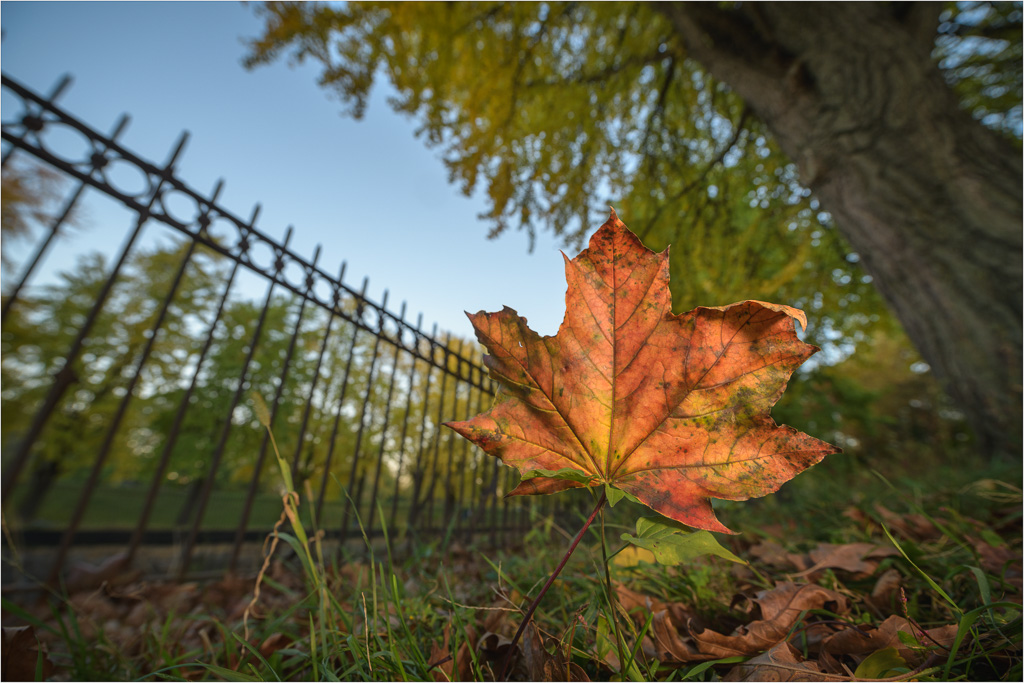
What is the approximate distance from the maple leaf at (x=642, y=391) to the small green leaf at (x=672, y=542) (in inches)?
6.0

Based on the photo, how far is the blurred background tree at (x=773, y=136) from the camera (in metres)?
2.81

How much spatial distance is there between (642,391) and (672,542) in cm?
28

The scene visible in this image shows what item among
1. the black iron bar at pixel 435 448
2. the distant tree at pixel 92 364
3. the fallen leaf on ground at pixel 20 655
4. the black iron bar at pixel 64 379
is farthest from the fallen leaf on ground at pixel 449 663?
the distant tree at pixel 92 364

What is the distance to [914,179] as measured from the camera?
9.56ft

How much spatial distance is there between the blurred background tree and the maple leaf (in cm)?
330

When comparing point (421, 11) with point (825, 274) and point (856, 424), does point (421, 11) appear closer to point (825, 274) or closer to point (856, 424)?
point (825, 274)

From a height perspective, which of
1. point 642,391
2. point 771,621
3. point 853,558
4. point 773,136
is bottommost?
point 771,621

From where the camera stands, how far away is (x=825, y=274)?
276 inches

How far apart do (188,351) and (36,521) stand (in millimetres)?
7763

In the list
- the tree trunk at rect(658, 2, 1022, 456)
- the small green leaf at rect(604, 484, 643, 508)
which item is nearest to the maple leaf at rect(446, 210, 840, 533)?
the small green leaf at rect(604, 484, 643, 508)

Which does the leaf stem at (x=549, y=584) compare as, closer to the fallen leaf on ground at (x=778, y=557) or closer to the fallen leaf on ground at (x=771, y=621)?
the fallen leaf on ground at (x=771, y=621)

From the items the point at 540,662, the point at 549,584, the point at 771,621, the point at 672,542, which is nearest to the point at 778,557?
the point at 771,621

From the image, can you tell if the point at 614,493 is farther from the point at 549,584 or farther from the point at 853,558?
the point at 853,558

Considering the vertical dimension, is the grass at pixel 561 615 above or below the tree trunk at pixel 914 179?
below
